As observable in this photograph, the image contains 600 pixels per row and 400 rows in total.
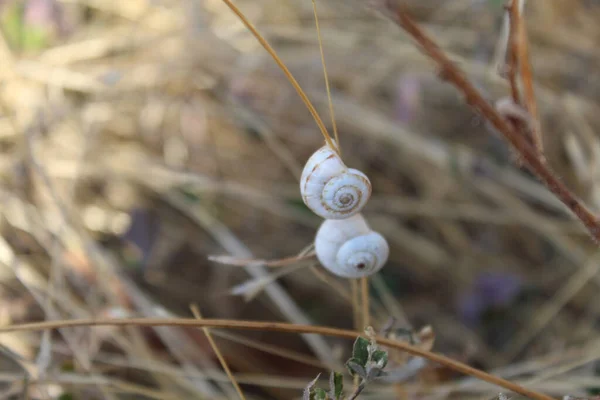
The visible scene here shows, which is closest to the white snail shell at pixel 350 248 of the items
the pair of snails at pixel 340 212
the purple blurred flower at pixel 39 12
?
the pair of snails at pixel 340 212

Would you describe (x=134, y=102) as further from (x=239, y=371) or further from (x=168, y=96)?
(x=239, y=371)

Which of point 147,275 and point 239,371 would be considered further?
point 147,275

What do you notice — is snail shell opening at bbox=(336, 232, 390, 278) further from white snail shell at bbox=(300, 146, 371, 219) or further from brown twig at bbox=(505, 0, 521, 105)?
brown twig at bbox=(505, 0, 521, 105)

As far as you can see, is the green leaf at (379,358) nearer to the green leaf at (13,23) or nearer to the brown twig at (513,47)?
the brown twig at (513,47)

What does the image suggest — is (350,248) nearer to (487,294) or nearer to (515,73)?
(515,73)

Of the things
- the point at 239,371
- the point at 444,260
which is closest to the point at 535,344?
the point at 444,260

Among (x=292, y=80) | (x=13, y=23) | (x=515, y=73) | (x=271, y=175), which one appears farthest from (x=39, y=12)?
(x=515, y=73)
